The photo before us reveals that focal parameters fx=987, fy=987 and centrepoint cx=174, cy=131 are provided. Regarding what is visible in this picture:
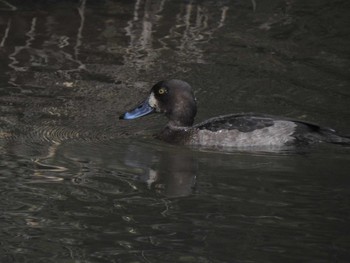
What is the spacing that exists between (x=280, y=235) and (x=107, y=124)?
4.54 metres

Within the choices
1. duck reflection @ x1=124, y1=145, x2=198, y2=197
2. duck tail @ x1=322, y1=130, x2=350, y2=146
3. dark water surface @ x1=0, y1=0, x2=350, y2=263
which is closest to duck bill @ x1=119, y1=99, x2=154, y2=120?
dark water surface @ x1=0, y1=0, x2=350, y2=263

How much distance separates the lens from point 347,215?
776 centimetres

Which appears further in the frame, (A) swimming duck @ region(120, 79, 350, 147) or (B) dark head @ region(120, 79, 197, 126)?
(B) dark head @ region(120, 79, 197, 126)

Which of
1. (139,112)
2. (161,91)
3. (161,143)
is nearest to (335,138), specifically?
(161,143)

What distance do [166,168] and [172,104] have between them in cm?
194

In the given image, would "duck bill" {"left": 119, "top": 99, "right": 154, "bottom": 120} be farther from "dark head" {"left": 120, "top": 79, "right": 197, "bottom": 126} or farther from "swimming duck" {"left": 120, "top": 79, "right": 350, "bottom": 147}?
"swimming duck" {"left": 120, "top": 79, "right": 350, "bottom": 147}

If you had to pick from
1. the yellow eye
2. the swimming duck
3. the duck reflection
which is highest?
the yellow eye

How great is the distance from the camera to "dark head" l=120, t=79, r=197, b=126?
11359 millimetres

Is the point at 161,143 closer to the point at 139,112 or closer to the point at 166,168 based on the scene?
the point at 139,112

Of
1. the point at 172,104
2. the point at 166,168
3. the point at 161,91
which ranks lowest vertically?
the point at 166,168

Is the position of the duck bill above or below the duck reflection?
above

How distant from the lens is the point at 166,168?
9.62 m

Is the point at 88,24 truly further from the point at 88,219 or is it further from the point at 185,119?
the point at 88,219

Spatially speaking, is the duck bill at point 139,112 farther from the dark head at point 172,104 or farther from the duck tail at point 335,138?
the duck tail at point 335,138
